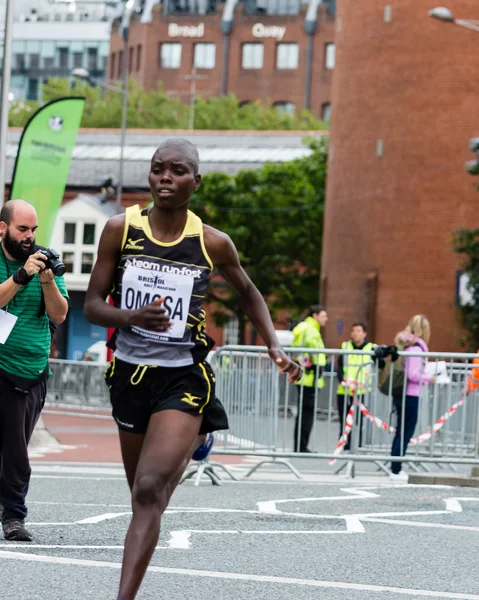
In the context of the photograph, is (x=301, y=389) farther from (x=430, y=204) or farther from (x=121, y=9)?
(x=121, y=9)

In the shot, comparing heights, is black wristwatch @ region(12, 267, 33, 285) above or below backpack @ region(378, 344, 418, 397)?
above

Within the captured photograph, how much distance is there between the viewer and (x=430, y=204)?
43.0 metres

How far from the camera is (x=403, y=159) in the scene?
1711 inches

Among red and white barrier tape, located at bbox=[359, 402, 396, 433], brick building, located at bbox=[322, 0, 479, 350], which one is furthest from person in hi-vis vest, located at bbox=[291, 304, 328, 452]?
brick building, located at bbox=[322, 0, 479, 350]

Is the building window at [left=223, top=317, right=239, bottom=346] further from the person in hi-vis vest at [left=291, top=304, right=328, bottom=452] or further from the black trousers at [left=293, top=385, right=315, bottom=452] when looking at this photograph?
the black trousers at [left=293, top=385, right=315, bottom=452]

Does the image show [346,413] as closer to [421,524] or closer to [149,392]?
[421,524]

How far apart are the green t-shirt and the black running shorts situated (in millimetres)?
2287

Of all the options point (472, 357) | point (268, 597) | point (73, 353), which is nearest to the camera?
point (268, 597)

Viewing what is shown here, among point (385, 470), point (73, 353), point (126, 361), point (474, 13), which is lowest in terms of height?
point (73, 353)

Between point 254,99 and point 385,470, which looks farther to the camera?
point 254,99

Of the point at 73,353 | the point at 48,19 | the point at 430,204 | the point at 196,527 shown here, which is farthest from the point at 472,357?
the point at 48,19

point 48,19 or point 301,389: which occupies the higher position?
point 48,19

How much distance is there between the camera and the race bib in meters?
6.26

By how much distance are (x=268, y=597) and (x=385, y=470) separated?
29.2 feet
